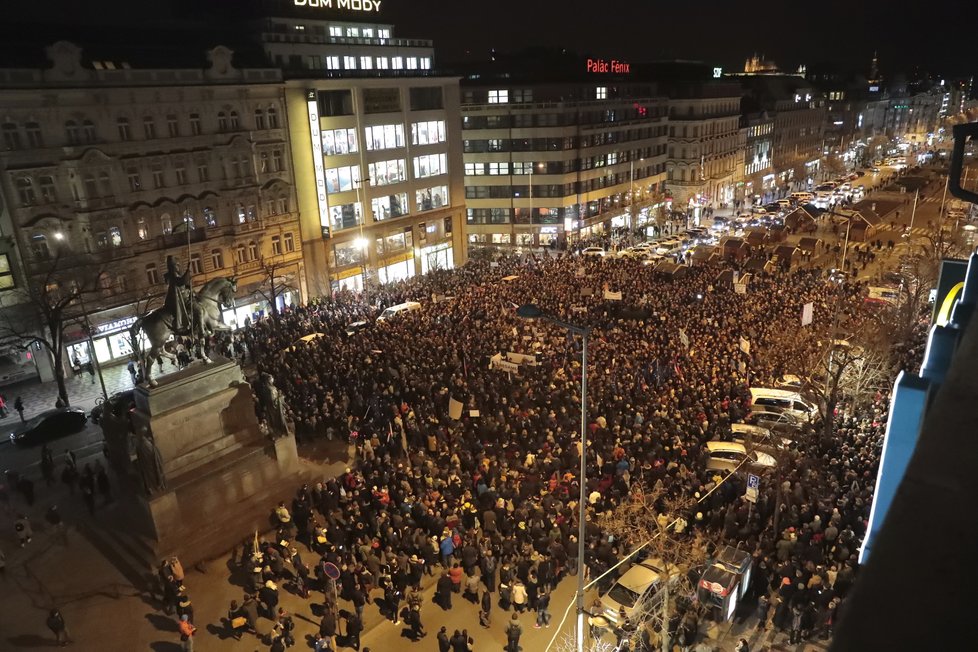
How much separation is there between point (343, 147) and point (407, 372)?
Answer: 1140 inches

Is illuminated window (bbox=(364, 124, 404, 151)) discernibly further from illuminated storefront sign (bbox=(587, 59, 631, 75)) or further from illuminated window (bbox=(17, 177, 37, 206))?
illuminated storefront sign (bbox=(587, 59, 631, 75))

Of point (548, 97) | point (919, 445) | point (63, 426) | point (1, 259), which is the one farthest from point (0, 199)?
point (548, 97)

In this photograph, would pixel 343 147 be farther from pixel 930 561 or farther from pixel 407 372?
pixel 930 561

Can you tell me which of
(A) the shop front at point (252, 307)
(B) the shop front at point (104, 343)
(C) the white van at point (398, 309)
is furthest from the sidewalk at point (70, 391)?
(C) the white van at point (398, 309)

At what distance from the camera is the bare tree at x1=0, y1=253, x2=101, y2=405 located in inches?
1353

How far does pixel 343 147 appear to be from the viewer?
52469 mm

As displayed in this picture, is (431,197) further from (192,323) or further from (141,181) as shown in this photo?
(192,323)

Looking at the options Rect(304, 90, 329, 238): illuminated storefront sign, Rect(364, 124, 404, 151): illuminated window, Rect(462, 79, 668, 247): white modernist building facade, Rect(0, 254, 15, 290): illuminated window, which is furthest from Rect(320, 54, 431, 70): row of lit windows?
Rect(0, 254, 15, 290): illuminated window

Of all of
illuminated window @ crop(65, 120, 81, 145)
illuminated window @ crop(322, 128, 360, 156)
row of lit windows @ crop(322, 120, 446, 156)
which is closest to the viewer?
illuminated window @ crop(65, 120, 81, 145)

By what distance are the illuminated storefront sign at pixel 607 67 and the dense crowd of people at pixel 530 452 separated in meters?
50.3

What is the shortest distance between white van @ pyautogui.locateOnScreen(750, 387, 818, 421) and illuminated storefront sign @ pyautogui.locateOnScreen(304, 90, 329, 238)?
117 feet

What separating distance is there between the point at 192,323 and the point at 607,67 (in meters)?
75.0

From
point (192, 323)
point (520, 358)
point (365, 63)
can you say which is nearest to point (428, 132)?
Result: point (365, 63)

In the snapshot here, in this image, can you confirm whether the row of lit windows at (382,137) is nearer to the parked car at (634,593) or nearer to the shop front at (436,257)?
the shop front at (436,257)
